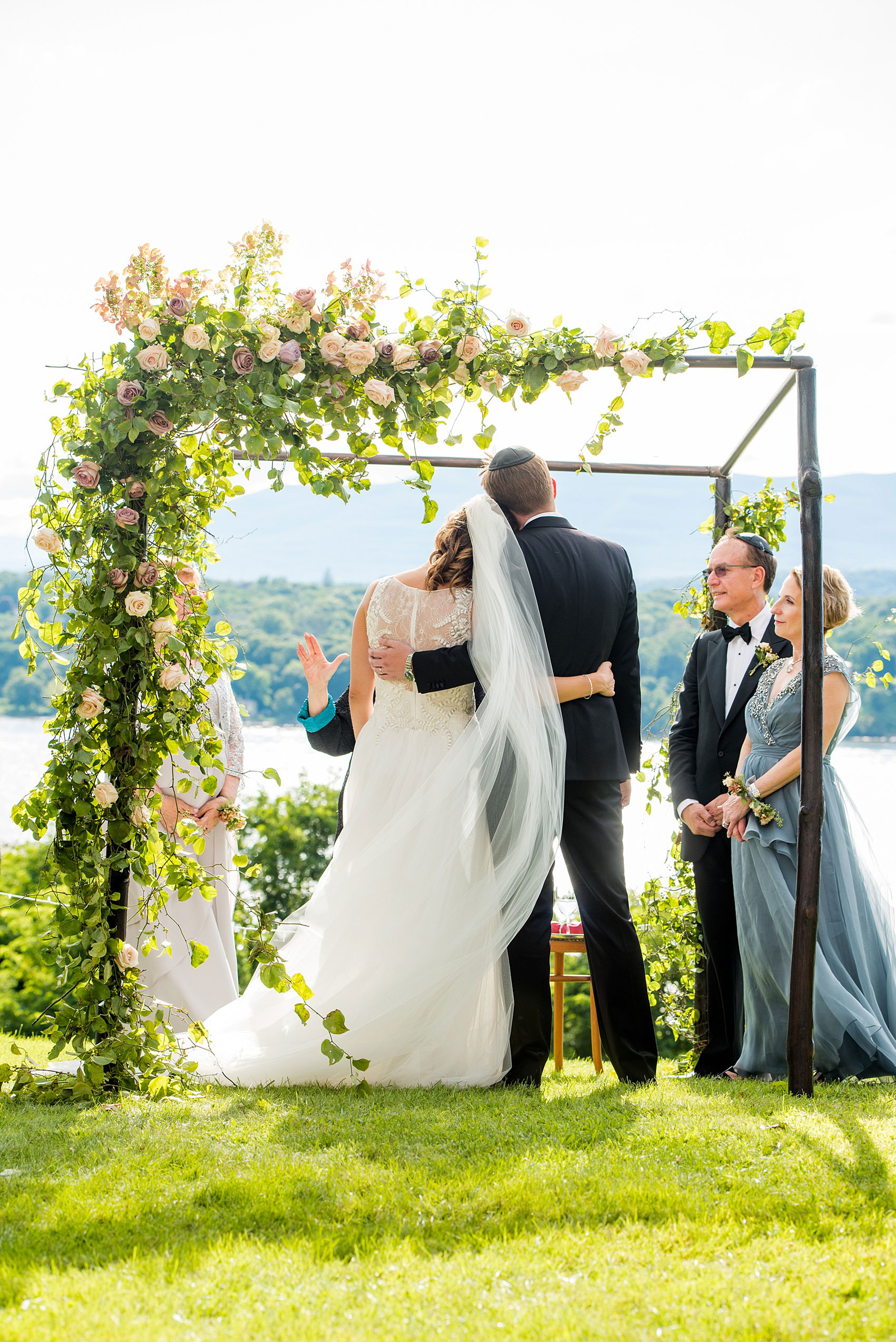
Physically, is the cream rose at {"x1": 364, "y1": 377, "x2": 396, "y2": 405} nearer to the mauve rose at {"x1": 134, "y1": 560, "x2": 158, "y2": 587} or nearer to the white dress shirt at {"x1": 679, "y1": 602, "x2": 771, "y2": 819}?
the mauve rose at {"x1": 134, "y1": 560, "x2": 158, "y2": 587}

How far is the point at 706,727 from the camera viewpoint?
14.8 ft

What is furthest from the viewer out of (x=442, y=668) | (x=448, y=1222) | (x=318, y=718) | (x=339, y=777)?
(x=339, y=777)

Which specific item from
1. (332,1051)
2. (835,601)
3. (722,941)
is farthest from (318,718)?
(835,601)

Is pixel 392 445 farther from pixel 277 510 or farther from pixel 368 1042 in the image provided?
pixel 277 510

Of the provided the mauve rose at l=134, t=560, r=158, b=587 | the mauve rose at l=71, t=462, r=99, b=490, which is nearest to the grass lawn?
the mauve rose at l=134, t=560, r=158, b=587

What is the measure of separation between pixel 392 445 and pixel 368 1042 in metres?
2.02

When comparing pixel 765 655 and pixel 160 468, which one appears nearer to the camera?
pixel 160 468

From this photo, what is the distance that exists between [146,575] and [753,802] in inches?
97.2

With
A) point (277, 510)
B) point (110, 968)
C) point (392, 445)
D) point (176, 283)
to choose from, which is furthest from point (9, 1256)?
point (277, 510)

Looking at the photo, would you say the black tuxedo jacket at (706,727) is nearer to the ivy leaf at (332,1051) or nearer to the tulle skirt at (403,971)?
the tulle skirt at (403,971)

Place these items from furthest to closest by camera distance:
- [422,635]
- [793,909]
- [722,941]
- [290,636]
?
[290,636] → [722,941] → [793,909] → [422,635]

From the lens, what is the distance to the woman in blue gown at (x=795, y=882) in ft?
12.9

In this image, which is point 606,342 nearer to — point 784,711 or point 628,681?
point 628,681

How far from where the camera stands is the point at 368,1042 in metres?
3.43
